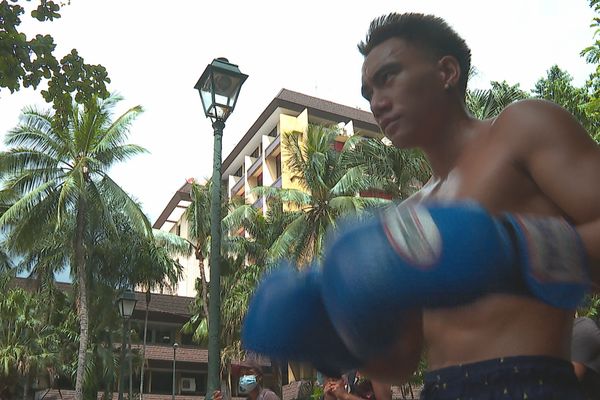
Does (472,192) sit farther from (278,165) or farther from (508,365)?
(278,165)

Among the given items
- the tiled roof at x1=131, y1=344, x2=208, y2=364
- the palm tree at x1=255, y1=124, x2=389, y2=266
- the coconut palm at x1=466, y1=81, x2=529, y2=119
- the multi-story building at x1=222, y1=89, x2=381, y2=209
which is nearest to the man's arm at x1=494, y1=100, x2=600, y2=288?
the coconut palm at x1=466, y1=81, x2=529, y2=119

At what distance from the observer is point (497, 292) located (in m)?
1.11

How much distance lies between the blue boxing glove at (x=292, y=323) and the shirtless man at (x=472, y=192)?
50mm

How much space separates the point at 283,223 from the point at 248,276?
408cm

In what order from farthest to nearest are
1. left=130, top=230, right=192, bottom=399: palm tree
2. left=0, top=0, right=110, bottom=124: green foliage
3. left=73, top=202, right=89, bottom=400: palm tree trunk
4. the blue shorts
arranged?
left=130, top=230, right=192, bottom=399: palm tree → left=73, top=202, right=89, bottom=400: palm tree trunk → left=0, top=0, right=110, bottom=124: green foliage → the blue shorts

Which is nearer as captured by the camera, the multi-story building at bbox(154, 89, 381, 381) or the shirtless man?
the shirtless man

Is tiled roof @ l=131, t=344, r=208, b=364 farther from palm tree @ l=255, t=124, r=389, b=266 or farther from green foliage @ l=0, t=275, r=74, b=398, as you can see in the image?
palm tree @ l=255, t=124, r=389, b=266

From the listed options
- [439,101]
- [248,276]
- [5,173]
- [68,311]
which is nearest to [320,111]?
[248,276]

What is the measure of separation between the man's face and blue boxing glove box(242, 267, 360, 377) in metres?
0.39

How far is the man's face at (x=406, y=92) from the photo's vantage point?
4.95 feet

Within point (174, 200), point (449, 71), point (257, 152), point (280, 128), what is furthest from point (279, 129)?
point (449, 71)

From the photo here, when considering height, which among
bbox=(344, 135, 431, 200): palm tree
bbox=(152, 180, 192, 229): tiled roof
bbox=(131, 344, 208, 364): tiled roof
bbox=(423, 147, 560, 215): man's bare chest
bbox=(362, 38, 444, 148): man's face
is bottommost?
bbox=(423, 147, 560, 215): man's bare chest

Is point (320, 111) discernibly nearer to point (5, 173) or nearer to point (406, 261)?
point (5, 173)

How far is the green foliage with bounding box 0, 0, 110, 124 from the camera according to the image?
612 centimetres
